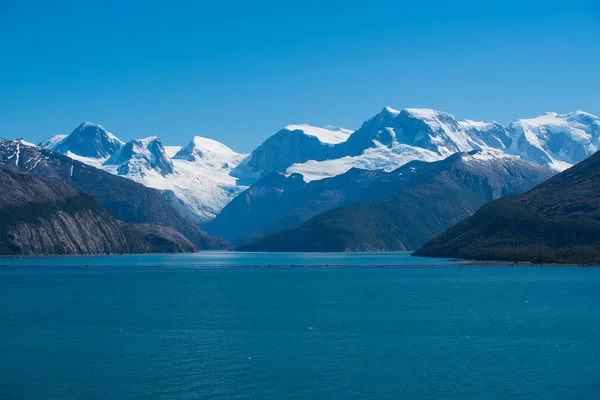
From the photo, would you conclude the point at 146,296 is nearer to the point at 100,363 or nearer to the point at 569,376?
the point at 100,363

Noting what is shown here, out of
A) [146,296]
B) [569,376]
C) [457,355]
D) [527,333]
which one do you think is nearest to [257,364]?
[457,355]

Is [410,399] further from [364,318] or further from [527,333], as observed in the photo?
[364,318]

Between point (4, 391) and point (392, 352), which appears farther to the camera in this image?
point (392, 352)

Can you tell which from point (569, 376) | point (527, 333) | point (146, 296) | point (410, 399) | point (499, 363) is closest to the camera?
point (410, 399)

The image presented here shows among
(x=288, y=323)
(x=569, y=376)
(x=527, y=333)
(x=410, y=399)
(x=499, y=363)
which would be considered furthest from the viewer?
(x=288, y=323)

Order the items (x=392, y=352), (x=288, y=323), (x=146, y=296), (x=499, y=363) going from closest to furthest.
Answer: (x=499, y=363), (x=392, y=352), (x=288, y=323), (x=146, y=296)

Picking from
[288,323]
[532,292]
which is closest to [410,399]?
[288,323]
